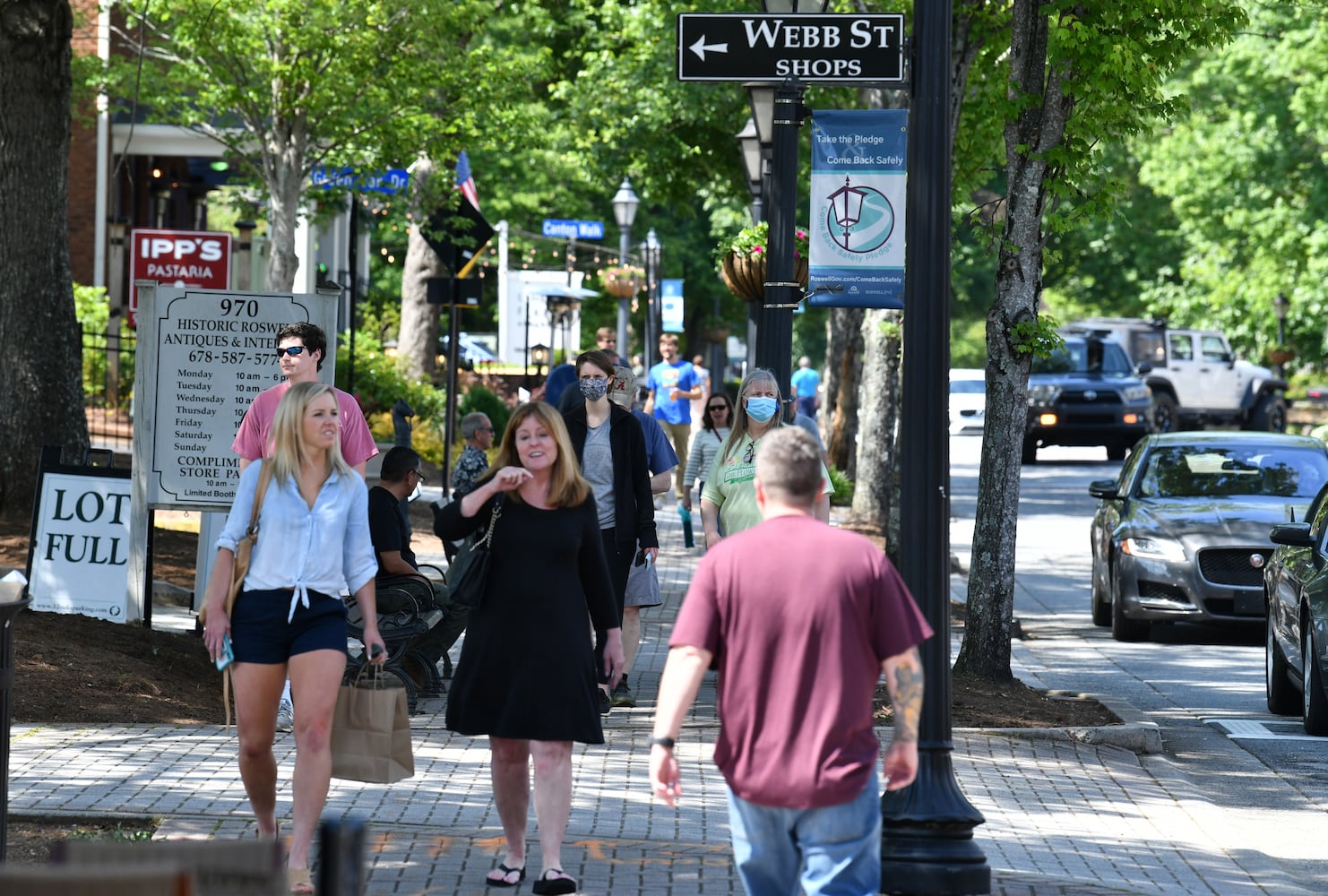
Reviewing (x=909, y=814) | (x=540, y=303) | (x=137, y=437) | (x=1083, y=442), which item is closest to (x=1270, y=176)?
(x=1083, y=442)

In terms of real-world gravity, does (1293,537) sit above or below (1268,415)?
below

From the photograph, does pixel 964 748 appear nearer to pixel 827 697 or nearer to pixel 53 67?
pixel 827 697

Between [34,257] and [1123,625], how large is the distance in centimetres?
890

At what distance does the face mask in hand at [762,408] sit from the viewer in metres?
9.72

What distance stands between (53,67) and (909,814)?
33.8 feet

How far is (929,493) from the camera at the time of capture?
22.6 ft

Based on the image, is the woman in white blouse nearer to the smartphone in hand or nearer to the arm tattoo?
the smartphone in hand

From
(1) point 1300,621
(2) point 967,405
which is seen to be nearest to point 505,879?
(1) point 1300,621

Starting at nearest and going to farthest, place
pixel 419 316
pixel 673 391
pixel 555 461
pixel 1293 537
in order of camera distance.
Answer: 1. pixel 555 461
2. pixel 1293 537
3. pixel 673 391
4. pixel 419 316

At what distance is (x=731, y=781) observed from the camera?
4.86m

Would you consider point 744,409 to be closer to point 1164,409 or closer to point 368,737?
point 368,737

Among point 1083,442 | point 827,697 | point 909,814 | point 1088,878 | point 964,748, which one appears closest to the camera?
point 827,697

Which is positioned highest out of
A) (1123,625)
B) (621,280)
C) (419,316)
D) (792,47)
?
(621,280)

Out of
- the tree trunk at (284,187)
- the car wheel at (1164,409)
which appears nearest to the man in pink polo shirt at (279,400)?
the tree trunk at (284,187)
